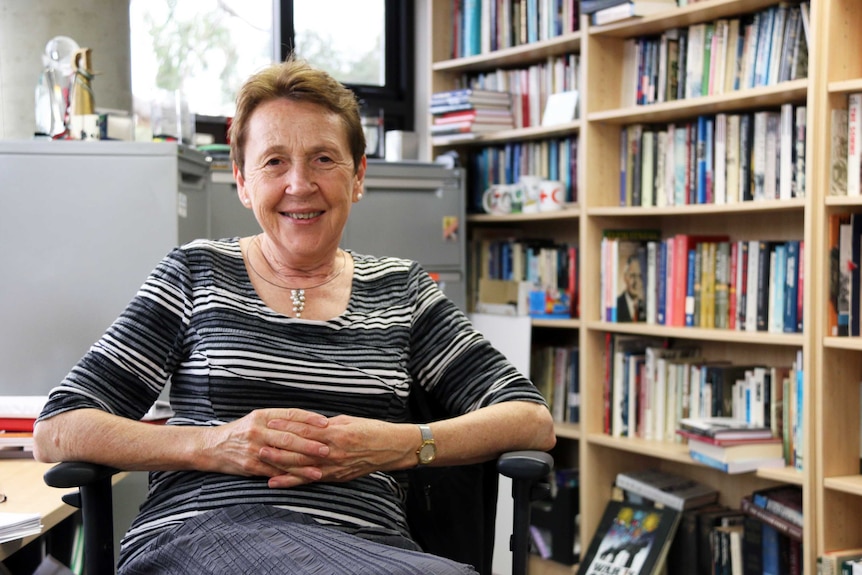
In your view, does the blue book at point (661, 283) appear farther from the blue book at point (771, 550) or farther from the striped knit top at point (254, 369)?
the striped knit top at point (254, 369)

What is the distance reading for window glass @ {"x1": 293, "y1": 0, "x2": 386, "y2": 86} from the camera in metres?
4.12

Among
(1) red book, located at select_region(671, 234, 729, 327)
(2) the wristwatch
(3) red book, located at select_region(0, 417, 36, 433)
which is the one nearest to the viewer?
(2) the wristwatch

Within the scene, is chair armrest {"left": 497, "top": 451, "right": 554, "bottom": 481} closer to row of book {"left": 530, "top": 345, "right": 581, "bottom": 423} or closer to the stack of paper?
the stack of paper

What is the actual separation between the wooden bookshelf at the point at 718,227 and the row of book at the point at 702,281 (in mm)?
60

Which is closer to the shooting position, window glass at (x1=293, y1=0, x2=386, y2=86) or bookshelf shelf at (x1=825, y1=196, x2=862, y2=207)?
bookshelf shelf at (x1=825, y1=196, x2=862, y2=207)

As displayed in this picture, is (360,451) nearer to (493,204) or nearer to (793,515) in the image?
(793,515)

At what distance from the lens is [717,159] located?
10.2 ft

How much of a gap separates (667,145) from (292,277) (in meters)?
1.80

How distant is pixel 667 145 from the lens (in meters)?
3.27

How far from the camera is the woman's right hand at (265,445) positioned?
1552 mm

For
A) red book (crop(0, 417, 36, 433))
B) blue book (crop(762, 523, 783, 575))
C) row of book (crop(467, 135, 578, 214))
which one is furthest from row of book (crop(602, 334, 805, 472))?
red book (crop(0, 417, 36, 433))

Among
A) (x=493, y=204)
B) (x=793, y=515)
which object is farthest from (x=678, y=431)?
(x=493, y=204)

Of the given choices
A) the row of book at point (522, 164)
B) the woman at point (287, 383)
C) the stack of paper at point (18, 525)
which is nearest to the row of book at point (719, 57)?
the row of book at point (522, 164)

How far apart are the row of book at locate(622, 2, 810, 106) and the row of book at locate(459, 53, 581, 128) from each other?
236 millimetres
